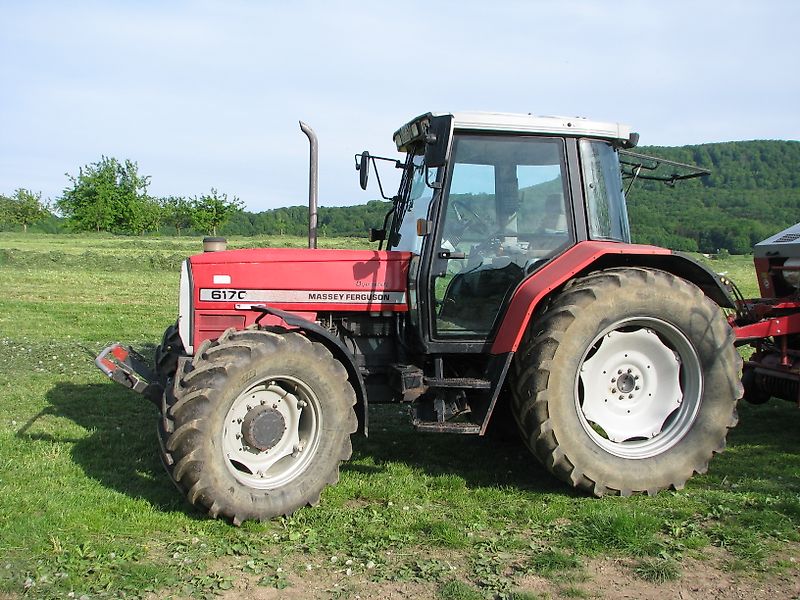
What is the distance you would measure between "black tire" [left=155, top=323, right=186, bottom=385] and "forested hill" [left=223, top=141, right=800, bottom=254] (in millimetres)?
27374

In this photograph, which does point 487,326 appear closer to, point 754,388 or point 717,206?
point 754,388

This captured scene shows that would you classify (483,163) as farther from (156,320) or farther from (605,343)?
(156,320)

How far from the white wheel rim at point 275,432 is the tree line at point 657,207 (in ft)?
123

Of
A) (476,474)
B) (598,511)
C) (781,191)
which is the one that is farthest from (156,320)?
(781,191)

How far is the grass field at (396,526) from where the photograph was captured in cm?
417

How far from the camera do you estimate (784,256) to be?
756 centimetres

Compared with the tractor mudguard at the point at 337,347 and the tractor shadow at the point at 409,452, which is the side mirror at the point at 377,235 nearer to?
the tractor mudguard at the point at 337,347

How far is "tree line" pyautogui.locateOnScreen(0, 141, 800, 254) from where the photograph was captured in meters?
45.6

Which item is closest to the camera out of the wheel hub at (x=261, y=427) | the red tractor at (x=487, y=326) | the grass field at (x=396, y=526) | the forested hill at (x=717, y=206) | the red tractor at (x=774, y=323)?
the grass field at (x=396, y=526)

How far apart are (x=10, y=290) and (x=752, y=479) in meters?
17.5

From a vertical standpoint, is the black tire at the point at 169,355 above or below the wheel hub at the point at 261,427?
above

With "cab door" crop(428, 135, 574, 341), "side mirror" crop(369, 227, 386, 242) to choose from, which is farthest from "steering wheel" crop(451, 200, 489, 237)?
"side mirror" crop(369, 227, 386, 242)

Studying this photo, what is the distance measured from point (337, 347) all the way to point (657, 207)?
165ft

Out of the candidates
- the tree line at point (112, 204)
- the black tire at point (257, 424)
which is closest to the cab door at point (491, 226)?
the black tire at point (257, 424)
